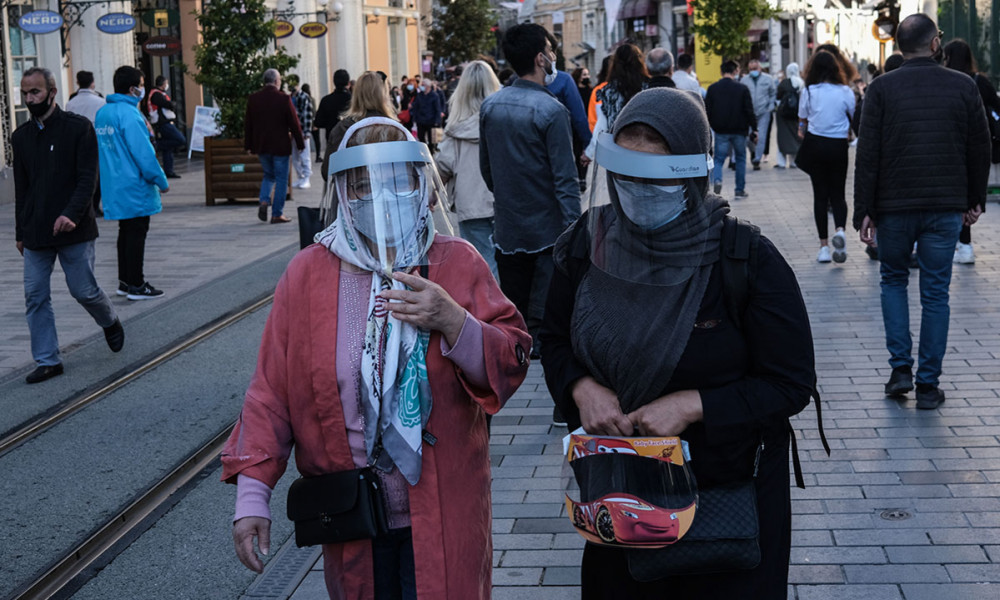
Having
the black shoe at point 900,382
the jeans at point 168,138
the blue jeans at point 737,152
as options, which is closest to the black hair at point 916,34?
the black shoe at point 900,382

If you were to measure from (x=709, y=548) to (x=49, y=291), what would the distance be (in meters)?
6.54

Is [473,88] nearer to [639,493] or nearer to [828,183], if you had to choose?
[639,493]

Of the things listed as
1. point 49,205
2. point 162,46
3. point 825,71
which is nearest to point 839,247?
point 825,71

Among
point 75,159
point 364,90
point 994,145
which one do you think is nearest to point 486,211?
point 364,90

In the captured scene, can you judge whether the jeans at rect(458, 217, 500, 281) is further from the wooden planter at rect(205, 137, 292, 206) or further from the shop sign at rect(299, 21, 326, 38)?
the shop sign at rect(299, 21, 326, 38)

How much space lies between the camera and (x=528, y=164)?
657cm

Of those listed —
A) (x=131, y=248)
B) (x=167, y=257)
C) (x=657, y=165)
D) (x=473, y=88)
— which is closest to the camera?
(x=657, y=165)

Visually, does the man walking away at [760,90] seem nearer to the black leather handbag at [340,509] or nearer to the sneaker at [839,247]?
the sneaker at [839,247]

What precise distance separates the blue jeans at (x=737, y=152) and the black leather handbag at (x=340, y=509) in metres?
14.7

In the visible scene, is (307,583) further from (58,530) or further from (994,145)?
(994,145)

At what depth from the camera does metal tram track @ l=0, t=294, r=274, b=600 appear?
15.8 ft

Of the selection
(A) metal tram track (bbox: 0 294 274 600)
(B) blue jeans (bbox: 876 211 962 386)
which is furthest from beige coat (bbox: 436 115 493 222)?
(B) blue jeans (bbox: 876 211 962 386)

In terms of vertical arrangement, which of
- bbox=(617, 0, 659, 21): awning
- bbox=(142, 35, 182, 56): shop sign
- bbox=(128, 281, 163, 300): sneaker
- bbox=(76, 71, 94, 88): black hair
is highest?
bbox=(617, 0, 659, 21): awning

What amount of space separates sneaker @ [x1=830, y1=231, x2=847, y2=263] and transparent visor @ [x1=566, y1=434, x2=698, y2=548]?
29.6 feet
